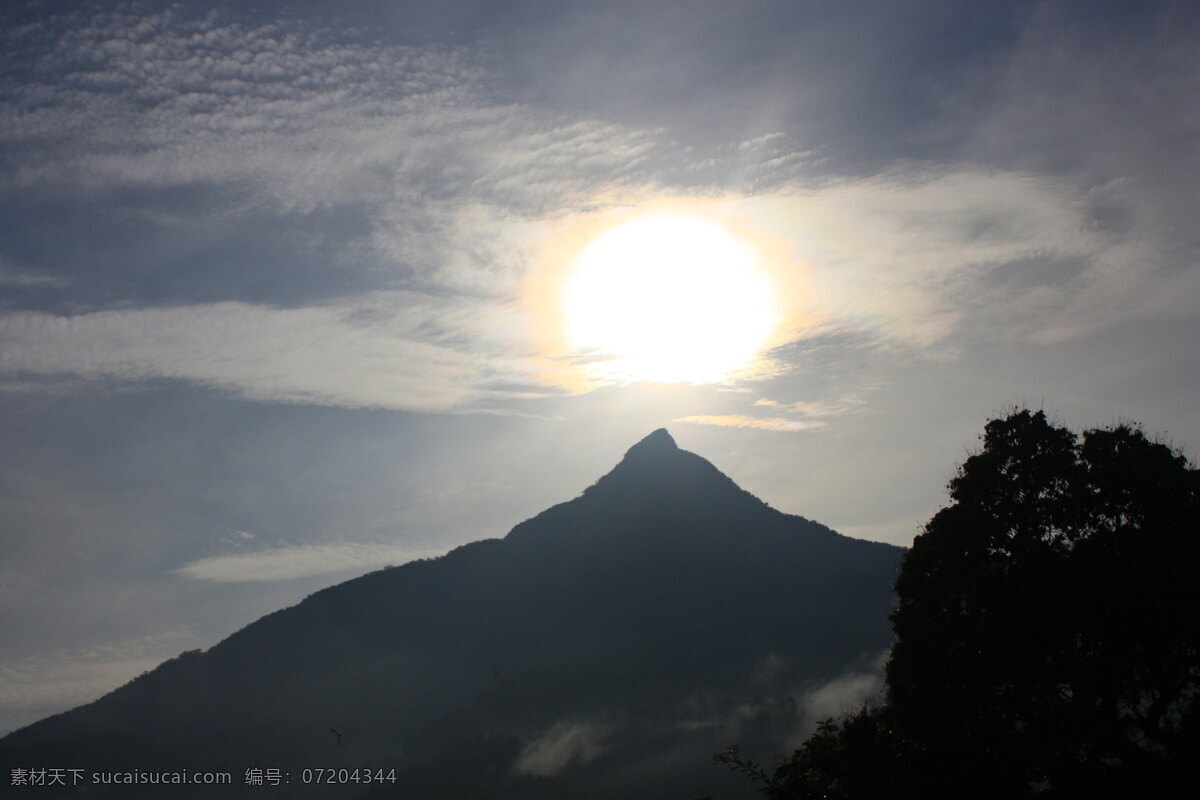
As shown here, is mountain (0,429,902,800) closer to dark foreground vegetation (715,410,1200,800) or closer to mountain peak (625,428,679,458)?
mountain peak (625,428,679,458)

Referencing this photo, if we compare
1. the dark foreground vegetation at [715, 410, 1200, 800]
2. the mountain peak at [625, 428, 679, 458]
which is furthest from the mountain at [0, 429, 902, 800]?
the dark foreground vegetation at [715, 410, 1200, 800]

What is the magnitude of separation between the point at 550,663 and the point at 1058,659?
441 ft

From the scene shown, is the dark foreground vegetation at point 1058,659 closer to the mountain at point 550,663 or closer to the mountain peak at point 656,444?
the mountain at point 550,663

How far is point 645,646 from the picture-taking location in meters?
148

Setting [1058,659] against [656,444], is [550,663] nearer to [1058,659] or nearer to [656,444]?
[656,444]

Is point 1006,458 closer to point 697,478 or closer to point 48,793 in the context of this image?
point 697,478

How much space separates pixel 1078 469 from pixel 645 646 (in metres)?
130

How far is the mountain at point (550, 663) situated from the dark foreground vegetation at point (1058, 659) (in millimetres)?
106296

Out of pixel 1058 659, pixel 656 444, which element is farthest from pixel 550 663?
pixel 1058 659

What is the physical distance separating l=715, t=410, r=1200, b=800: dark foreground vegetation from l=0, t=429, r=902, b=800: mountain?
349 feet

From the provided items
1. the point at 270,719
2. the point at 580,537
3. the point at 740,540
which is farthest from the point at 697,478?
the point at 270,719

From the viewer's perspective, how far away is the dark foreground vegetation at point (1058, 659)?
894 inches

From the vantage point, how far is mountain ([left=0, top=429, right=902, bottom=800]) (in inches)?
5349

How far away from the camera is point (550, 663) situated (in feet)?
490
